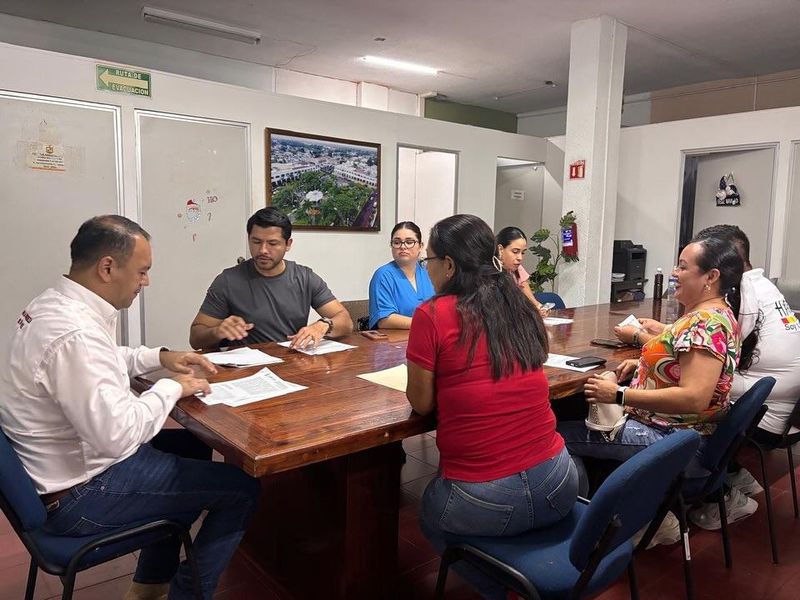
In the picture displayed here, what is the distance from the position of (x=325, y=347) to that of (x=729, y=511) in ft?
6.39

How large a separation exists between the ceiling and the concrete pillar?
8.7 inches

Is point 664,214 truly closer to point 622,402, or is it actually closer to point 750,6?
point 750,6

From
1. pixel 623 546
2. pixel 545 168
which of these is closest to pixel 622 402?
pixel 623 546

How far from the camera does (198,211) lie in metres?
4.58

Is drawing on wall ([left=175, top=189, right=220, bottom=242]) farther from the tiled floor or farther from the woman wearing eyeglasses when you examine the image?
the tiled floor

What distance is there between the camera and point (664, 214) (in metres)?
5.96

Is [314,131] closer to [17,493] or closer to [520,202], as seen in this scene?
[520,202]

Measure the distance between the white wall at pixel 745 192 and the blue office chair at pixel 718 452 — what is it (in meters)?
4.25

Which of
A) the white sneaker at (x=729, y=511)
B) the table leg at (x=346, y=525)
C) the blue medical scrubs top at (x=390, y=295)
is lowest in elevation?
the white sneaker at (x=729, y=511)

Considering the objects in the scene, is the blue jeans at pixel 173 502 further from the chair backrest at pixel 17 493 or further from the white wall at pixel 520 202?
the white wall at pixel 520 202

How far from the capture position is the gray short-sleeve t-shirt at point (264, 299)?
268 cm

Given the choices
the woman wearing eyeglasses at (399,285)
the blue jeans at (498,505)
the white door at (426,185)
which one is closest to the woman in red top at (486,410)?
the blue jeans at (498,505)

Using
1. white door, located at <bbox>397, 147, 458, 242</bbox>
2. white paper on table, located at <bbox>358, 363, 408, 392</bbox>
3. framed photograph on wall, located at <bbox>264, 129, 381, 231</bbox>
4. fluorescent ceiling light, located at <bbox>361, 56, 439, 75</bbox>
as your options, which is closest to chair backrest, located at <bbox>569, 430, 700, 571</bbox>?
white paper on table, located at <bbox>358, 363, 408, 392</bbox>

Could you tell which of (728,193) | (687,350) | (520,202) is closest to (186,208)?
(687,350)
